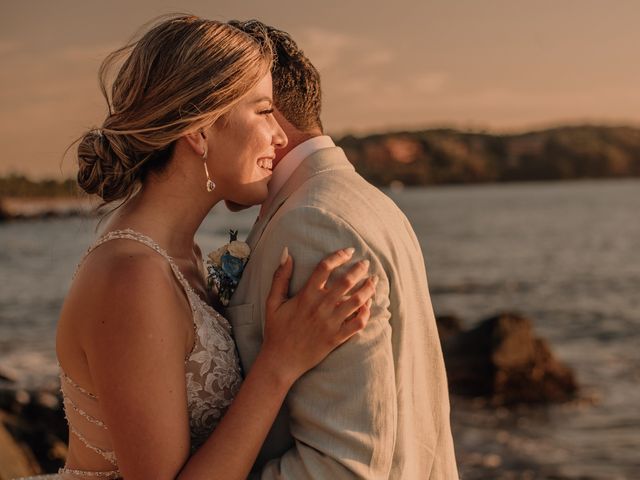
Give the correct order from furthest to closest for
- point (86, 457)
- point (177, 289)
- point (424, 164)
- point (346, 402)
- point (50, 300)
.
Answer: point (424, 164), point (50, 300), point (86, 457), point (177, 289), point (346, 402)

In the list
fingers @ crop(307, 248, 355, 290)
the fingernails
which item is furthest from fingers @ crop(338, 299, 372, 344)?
Answer: the fingernails

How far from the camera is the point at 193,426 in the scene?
2.83m

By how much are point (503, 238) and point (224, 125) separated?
2334 inches

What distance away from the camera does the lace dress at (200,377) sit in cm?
278

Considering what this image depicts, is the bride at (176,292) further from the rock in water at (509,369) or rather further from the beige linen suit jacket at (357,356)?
the rock in water at (509,369)

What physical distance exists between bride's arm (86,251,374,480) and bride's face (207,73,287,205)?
429mm

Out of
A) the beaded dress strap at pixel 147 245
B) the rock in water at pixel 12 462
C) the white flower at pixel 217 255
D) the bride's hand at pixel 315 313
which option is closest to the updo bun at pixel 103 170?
the beaded dress strap at pixel 147 245

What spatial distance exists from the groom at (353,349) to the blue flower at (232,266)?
54mm

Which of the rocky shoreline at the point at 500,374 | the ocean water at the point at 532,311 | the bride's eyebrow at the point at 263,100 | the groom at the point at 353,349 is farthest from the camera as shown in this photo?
the rocky shoreline at the point at 500,374

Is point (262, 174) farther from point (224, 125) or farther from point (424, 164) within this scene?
point (424, 164)

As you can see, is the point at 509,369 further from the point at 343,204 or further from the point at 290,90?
the point at 343,204

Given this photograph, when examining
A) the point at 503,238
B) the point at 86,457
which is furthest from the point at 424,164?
the point at 86,457

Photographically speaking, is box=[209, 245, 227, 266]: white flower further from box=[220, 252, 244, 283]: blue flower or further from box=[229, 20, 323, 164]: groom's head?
box=[229, 20, 323, 164]: groom's head

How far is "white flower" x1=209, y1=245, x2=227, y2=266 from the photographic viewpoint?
2961 mm
